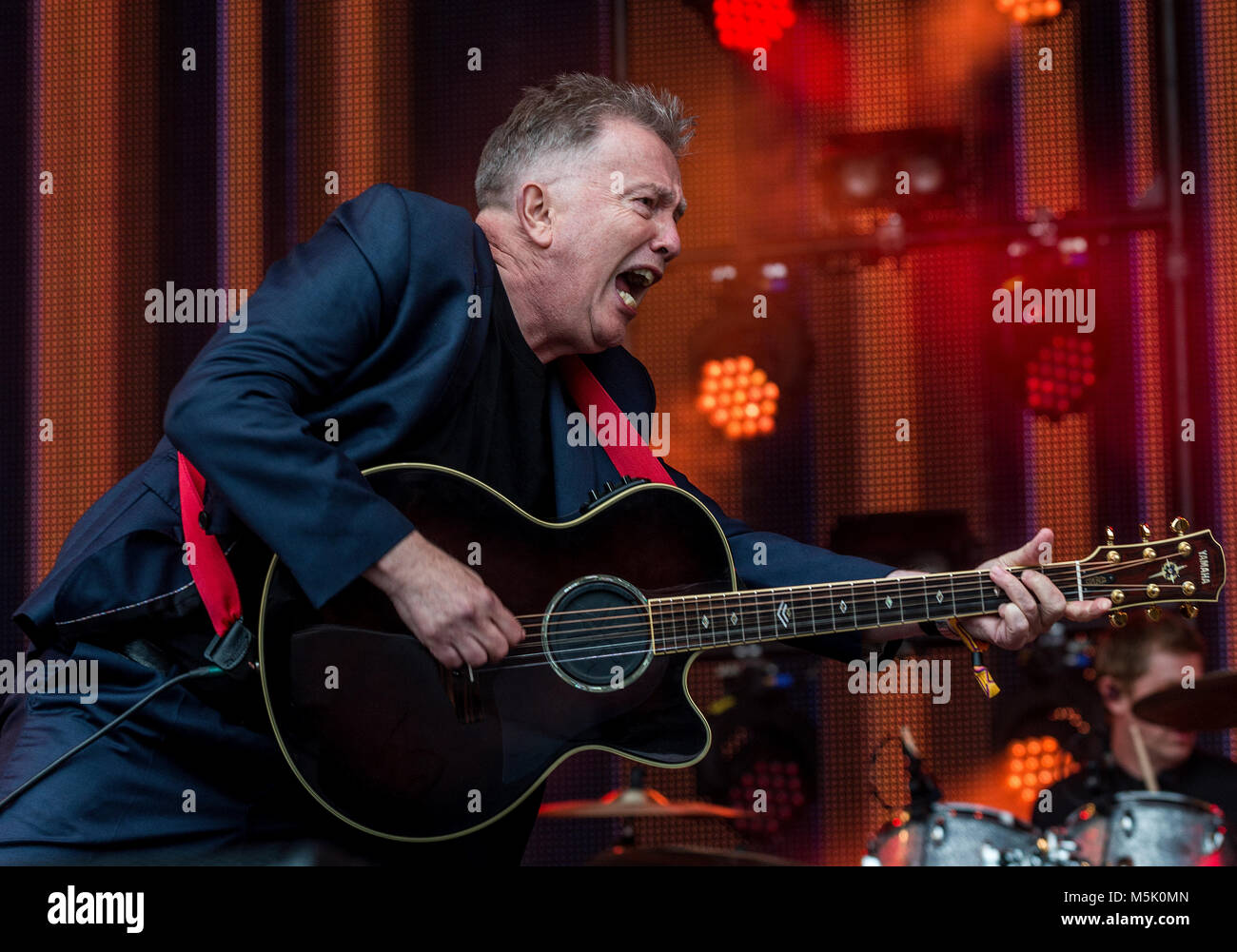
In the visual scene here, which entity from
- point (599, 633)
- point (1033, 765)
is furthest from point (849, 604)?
point (1033, 765)

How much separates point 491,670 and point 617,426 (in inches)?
24.6

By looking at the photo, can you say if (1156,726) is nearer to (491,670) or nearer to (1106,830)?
(1106,830)

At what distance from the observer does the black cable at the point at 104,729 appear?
1646 mm

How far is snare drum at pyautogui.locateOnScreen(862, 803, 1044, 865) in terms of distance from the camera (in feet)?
8.71

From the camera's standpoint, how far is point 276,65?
3363mm

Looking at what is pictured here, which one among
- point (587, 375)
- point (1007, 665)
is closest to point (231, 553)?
point (587, 375)

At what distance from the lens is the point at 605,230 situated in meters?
2.11

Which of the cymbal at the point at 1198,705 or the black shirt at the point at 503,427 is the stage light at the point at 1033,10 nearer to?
the cymbal at the point at 1198,705

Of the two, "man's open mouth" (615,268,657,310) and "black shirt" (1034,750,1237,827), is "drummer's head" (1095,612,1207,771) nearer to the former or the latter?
"black shirt" (1034,750,1237,827)

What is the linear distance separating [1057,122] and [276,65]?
7.60 ft

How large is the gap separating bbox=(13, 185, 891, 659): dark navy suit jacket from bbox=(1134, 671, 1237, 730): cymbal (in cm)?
178

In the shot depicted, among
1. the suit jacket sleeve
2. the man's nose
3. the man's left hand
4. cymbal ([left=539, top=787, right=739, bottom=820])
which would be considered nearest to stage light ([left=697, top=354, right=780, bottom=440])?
cymbal ([left=539, top=787, right=739, bottom=820])

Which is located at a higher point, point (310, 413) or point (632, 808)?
point (310, 413)

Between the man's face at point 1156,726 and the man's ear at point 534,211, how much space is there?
2.22 meters
